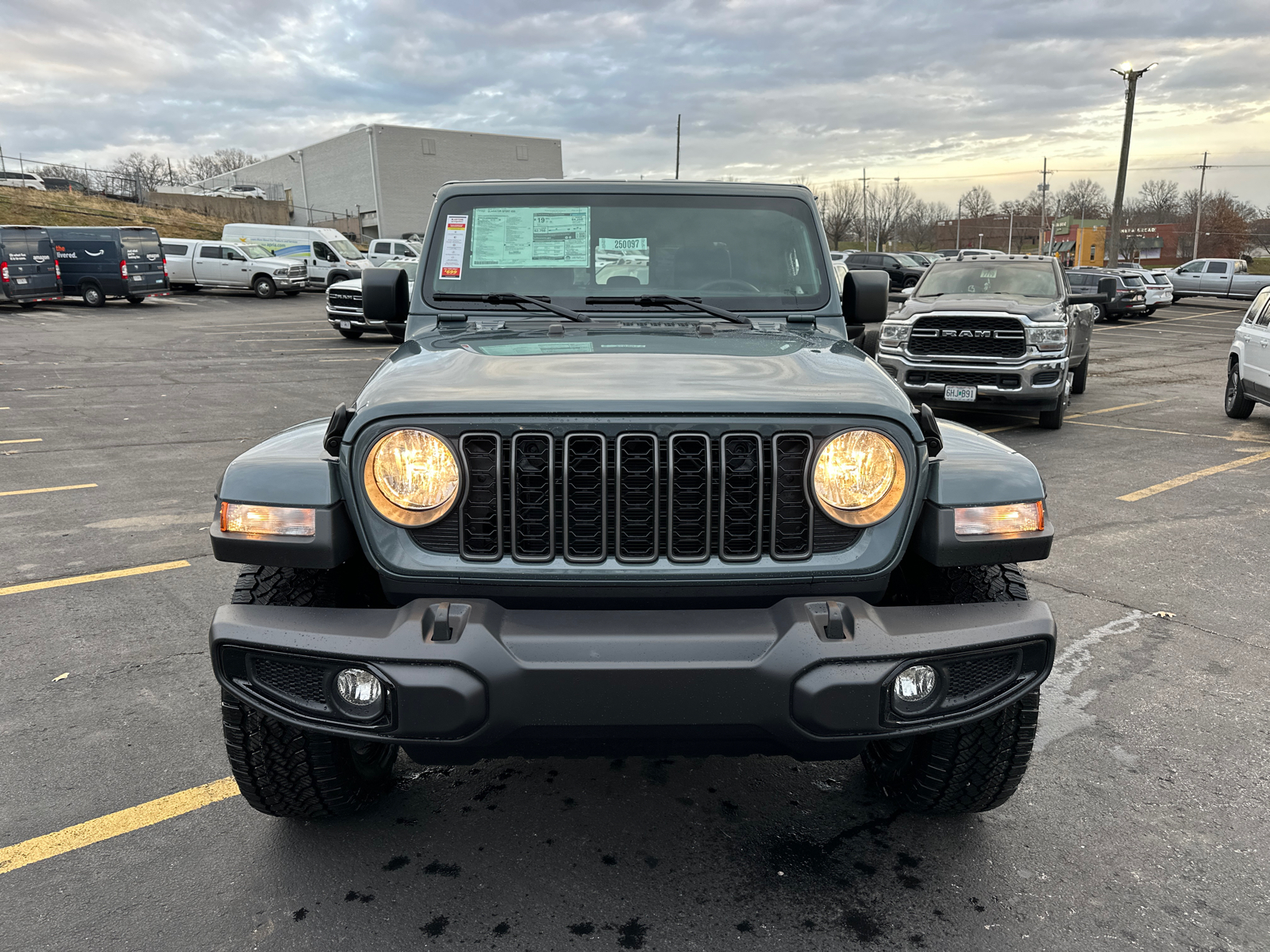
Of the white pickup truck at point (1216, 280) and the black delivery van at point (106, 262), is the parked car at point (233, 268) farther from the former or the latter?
the white pickup truck at point (1216, 280)

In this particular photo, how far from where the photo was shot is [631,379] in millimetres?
2445

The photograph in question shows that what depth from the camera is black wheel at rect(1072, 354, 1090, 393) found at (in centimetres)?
1306

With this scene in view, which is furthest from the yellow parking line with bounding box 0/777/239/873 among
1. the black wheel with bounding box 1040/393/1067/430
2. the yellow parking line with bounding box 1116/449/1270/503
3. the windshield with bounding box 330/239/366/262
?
the windshield with bounding box 330/239/366/262

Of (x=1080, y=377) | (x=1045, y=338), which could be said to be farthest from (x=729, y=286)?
(x=1080, y=377)

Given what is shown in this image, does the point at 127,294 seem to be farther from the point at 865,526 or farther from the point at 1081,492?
the point at 865,526

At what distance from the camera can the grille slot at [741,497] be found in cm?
230

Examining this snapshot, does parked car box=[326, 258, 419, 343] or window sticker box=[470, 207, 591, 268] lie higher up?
window sticker box=[470, 207, 591, 268]

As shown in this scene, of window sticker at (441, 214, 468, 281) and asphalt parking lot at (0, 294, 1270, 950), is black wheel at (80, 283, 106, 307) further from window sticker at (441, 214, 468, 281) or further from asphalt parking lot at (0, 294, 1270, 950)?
window sticker at (441, 214, 468, 281)

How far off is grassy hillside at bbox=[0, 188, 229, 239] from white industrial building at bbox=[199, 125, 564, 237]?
35.4ft

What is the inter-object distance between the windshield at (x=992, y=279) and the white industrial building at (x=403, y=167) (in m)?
51.0

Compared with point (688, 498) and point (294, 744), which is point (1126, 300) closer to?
point (688, 498)

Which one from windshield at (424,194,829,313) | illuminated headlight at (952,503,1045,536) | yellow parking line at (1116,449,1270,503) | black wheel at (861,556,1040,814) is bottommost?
yellow parking line at (1116,449,1270,503)

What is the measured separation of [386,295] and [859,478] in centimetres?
225

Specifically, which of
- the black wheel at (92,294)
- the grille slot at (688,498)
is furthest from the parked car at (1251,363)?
the black wheel at (92,294)
